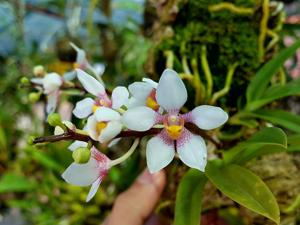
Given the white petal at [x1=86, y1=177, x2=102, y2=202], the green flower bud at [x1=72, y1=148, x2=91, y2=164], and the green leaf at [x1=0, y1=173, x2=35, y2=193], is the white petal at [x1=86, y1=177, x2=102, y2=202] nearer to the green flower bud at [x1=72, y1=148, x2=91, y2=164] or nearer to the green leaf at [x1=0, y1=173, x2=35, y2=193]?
the green flower bud at [x1=72, y1=148, x2=91, y2=164]

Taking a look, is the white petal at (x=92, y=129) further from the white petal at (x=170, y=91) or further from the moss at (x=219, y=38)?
the moss at (x=219, y=38)

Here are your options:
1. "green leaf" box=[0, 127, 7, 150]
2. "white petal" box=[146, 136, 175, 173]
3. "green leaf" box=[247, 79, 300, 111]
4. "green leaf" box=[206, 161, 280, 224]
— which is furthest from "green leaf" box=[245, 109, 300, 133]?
"green leaf" box=[0, 127, 7, 150]

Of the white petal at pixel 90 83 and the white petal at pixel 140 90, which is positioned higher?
the white petal at pixel 140 90

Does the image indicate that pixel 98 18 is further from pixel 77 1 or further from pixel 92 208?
pixel 92 208

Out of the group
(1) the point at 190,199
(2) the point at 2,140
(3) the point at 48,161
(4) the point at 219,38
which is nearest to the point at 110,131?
(1) the point at 190,199

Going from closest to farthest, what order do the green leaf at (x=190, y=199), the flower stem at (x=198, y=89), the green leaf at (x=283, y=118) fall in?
the green leaf at (x=190, y=199)
the green leaf at (x=283, y=118)
the flower stem at (x=198, y=89)

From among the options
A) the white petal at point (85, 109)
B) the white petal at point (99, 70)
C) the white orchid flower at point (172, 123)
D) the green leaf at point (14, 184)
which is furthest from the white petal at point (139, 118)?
the green leaf at point (14, 184)

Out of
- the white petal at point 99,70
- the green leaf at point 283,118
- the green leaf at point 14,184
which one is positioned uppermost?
the green leaf at point 283,118
